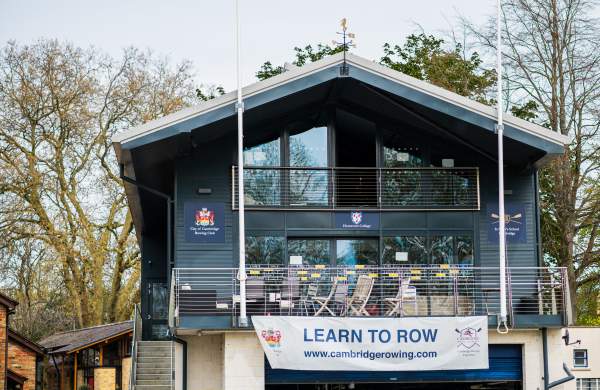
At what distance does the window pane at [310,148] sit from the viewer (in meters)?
24.9

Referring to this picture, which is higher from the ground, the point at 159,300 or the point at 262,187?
the point at 262,187

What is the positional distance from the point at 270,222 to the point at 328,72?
3.29 meters

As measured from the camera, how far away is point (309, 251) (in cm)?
2452

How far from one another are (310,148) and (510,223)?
14.5 feet

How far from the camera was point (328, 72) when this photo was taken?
926 inches

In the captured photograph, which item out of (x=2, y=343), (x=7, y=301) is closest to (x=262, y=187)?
(x=7, y=301)

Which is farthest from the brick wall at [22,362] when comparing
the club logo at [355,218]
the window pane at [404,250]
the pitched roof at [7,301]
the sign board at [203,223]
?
the window pane at [404,250]

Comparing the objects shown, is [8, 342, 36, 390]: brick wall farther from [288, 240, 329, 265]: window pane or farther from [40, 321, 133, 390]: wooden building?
[288, 240, 329, 265]: window pane

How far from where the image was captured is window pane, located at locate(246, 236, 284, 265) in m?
24.2

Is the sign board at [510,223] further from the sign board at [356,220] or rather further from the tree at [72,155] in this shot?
the tree at [72,155]

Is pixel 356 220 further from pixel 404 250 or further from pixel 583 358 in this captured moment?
pixel 583 358

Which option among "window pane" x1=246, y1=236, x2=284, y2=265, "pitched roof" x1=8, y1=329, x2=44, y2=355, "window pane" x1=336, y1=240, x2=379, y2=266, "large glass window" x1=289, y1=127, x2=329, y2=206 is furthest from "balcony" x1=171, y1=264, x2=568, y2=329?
"pitched roof" x1=8, y1=329, x2=44, y2=355

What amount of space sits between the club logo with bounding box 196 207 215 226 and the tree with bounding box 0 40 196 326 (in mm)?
18328

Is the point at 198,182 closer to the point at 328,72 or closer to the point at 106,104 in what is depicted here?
the point at 328,72
